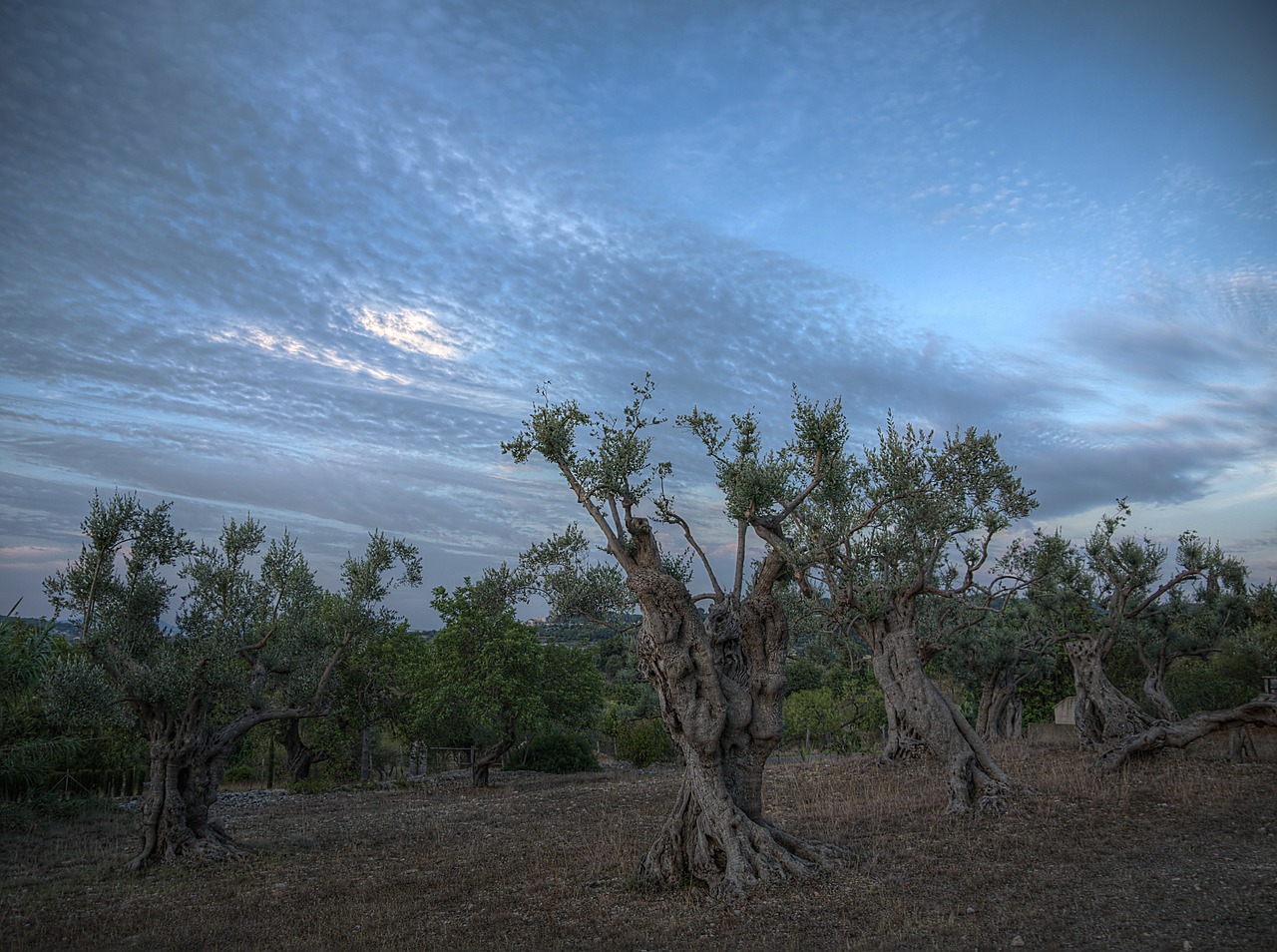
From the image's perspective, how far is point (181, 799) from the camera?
16.5 m

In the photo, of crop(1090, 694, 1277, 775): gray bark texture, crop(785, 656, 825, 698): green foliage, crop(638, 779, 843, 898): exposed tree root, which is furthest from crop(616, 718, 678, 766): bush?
crop(638, 779, 843, 898): exposed tree root

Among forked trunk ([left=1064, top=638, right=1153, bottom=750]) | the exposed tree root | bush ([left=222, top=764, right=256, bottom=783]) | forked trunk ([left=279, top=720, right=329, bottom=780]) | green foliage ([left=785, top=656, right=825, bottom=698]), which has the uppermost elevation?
forked trunk ([left=1064, top=638, right=1153, bottom=750])

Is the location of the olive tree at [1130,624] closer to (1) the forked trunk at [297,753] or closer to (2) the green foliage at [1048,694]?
(2) the green foliage at [1048,694]

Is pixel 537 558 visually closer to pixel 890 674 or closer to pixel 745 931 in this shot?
pixel 745 931

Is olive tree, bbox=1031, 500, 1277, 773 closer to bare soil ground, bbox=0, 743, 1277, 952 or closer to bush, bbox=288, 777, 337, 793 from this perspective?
bare soil ground, bbox=0, 743, 1277, 952

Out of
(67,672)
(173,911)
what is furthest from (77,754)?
(173,911)

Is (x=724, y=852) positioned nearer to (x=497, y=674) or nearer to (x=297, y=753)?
(x=497, y=674)

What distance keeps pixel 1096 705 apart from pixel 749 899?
839 inches

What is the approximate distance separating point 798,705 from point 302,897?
119ft

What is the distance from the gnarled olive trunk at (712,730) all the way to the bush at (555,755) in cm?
2635

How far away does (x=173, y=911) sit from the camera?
12.4m

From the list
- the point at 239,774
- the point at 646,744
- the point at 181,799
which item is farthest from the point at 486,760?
the point at 239,774

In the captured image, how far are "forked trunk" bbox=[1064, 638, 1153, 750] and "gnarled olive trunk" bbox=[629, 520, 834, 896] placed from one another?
18.2 metres

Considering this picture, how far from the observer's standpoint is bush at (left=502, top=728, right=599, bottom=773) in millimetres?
37938
